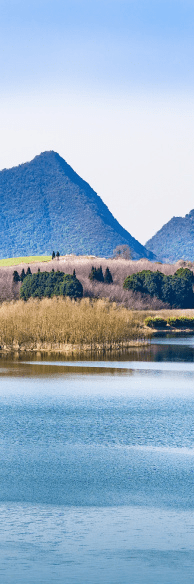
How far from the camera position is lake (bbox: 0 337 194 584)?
7.26m

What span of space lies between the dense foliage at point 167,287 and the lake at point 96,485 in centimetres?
6580

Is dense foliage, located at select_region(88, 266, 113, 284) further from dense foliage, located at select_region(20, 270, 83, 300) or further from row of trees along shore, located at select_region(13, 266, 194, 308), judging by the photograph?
dense foliage, located at select_region(20, 270, 83, 300)

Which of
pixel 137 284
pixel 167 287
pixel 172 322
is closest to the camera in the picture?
pixel 172 322

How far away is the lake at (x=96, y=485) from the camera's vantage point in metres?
7.26

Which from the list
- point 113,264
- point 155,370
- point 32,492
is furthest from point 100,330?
point 113,264

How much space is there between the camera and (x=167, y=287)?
86.8m

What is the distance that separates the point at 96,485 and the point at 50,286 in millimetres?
71921

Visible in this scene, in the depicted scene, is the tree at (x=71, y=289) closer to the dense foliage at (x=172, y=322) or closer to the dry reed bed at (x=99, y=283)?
the dry reed bed at (x=99, y=283)

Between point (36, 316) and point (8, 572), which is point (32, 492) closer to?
point (8, 572)

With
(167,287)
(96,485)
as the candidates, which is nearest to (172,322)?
(167,287)

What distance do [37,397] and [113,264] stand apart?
88.0 m

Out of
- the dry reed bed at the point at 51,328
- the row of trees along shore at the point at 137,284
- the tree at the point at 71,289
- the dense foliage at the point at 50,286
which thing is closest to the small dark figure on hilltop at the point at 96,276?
the row of trees along shore at the point at 137,284

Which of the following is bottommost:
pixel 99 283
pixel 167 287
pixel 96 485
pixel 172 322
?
pixel 96 485

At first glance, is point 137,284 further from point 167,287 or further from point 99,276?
point 99,276
